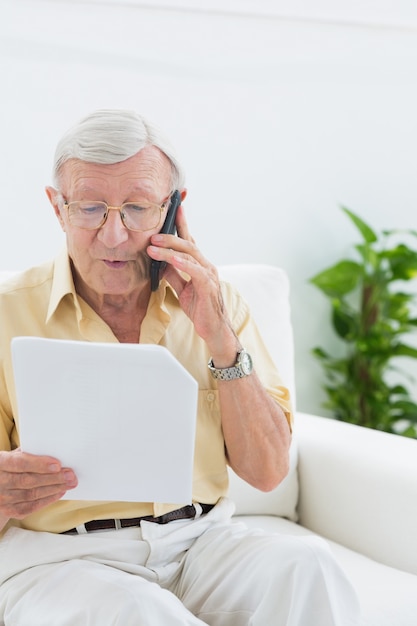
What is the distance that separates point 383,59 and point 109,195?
6.54ft

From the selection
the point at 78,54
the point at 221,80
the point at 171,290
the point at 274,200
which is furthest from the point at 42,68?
the point at 171,290

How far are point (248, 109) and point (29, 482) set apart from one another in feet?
6.07

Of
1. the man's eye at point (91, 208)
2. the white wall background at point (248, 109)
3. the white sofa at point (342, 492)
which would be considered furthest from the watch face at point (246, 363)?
the white wall background at point (248, 109)

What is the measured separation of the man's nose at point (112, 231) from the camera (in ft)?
4.77

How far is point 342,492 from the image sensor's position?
6.25ft

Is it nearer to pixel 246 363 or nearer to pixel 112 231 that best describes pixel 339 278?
pixel 246 363

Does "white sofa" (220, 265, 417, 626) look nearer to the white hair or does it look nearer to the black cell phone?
the black cell phone

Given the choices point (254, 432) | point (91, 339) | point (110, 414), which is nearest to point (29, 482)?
Result: point (110, 414)

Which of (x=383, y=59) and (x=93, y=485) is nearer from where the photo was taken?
(x=93, y=485)

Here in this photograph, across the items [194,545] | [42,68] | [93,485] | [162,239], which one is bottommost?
[194,545]

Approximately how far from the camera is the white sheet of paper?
1220mm

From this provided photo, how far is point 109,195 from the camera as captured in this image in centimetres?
145

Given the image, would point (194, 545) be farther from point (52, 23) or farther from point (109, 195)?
point (52, 23)

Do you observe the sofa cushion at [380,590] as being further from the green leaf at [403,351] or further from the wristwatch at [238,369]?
the green leaf at [403,351]
